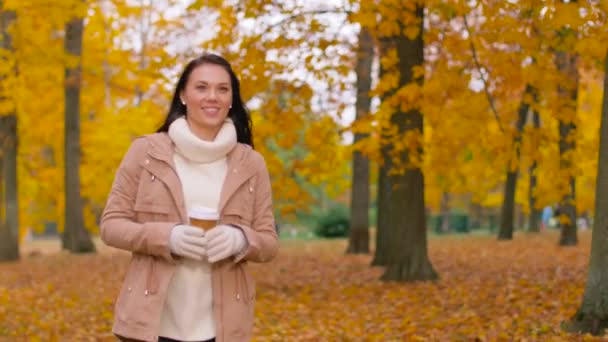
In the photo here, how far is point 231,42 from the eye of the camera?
39.8ft

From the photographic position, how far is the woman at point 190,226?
3.23 meters

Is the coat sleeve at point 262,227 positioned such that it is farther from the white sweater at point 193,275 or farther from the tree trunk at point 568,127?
the tree trunk at point 568,127

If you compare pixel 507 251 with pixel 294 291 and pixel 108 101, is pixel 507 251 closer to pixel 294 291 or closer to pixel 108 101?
pixel 294 291

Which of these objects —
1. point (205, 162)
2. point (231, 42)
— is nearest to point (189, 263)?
point (205, 162)

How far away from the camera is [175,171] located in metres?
3.32

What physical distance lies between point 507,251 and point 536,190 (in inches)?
255

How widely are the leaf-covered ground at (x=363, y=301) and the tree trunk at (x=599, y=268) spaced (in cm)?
25

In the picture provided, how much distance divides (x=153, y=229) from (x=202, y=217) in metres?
0.19

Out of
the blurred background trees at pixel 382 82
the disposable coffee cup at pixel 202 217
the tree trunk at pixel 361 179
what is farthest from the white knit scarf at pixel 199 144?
the tree trunk at pixel 361 179

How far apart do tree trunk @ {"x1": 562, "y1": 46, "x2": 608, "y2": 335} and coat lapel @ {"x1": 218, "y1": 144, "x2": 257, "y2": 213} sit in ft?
16.7

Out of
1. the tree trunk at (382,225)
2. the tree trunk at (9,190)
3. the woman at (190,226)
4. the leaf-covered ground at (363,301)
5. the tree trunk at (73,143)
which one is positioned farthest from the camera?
the tree trunk at (73,143)

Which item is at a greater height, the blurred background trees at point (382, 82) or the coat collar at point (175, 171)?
the blurred background trees at point (382, 82)

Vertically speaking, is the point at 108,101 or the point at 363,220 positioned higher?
the point at 108,101

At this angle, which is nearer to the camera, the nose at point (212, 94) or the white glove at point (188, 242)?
the white glove at point (188, 242)
